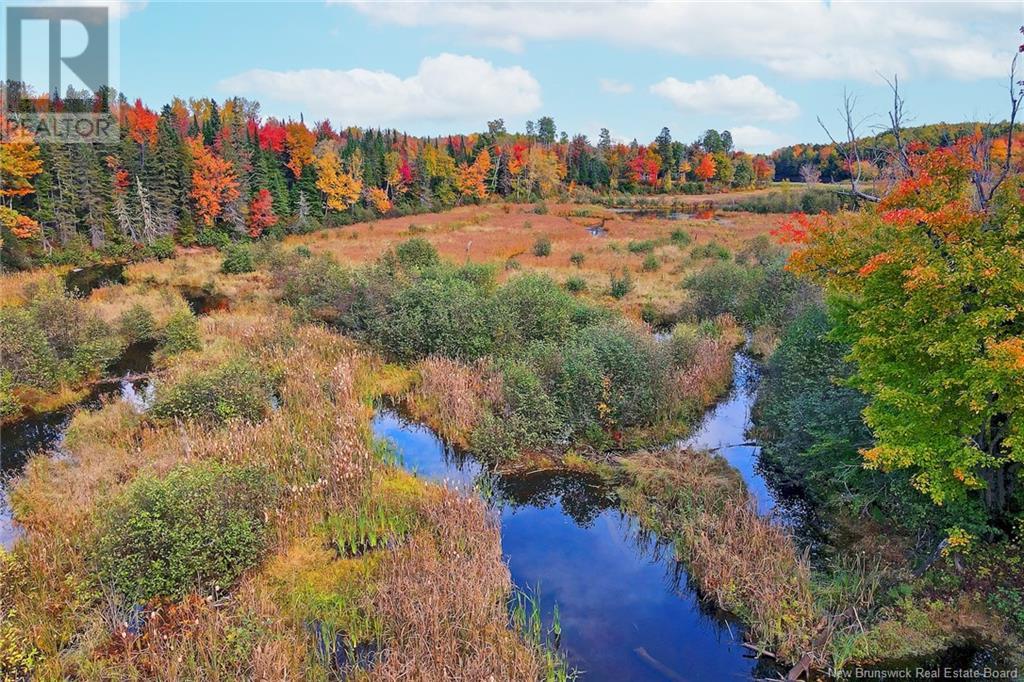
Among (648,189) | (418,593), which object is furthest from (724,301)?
(648,189)

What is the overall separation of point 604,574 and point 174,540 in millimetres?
8436

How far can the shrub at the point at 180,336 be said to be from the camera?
79.4ft

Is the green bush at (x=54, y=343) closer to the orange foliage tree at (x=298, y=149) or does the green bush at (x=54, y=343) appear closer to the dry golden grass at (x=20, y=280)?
the dry golden grass at (x=20, y=280)

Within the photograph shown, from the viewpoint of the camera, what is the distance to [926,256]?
10617mm

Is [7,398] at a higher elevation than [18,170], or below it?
below

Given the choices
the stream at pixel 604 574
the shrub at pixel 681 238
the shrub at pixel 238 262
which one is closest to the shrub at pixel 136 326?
the stream at pixel 604 574

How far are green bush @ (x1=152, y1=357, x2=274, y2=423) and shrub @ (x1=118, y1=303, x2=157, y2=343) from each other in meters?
9.93

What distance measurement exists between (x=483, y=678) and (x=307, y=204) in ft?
218

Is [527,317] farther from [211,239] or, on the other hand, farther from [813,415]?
[211,239]

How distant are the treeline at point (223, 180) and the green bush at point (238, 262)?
453 inches

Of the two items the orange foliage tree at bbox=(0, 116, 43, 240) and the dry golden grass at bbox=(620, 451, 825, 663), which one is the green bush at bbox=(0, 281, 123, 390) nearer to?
the dry golden grass at bbox=(620, 451, 825, 663)

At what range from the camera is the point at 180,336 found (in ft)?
79.6

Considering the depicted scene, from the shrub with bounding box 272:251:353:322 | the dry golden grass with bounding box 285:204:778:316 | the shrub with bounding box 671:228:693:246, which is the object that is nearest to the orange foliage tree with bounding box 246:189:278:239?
the dry golden grass with bounding box 285:204:778:316

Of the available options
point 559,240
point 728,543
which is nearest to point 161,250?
point 559,240
